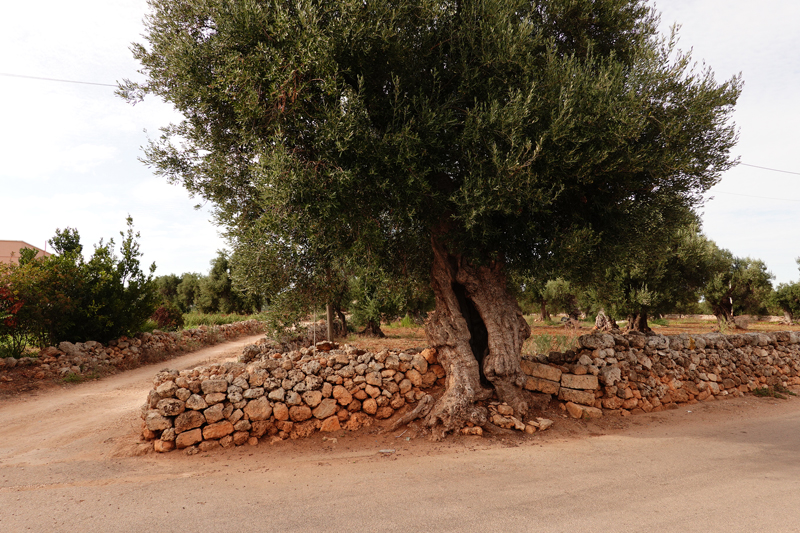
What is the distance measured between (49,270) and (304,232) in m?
10.9

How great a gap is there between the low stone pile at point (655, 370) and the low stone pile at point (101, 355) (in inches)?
509

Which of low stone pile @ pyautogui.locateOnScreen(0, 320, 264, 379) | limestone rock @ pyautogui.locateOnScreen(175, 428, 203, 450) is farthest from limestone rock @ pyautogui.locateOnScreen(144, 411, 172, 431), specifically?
low stone pile @ pyautogui.locateOnScreen(0, 320, 264, 379)

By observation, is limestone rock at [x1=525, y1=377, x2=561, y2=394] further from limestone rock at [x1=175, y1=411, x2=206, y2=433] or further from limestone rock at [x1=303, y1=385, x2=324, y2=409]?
limestone rock at [x1=175, y1=411, x2=206, y2=433]

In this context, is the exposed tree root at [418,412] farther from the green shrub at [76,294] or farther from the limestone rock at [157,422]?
the green shrub at [76,294]

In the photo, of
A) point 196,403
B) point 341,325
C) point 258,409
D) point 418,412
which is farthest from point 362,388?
point 341,325

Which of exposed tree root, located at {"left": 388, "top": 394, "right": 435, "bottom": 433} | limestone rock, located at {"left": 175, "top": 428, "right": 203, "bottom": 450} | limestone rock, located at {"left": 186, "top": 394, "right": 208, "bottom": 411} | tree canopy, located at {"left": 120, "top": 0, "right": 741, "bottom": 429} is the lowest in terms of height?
limestone rock, located at {"left": 175, "top": 428, "right": 203, "bottom": 450}

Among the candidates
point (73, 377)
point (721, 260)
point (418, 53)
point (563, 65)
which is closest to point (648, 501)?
point (563, 65)

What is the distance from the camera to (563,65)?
21.4 ft

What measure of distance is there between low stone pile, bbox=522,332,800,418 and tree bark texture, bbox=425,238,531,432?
87 centimetres

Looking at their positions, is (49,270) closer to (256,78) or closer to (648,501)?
(256,78)

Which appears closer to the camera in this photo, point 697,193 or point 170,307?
point 697,193

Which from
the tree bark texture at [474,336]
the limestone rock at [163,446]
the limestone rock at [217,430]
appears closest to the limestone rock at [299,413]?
the limestone rock at [217,430]

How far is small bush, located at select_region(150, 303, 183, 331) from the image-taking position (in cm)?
2181

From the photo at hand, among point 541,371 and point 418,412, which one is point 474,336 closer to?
point 541,371
